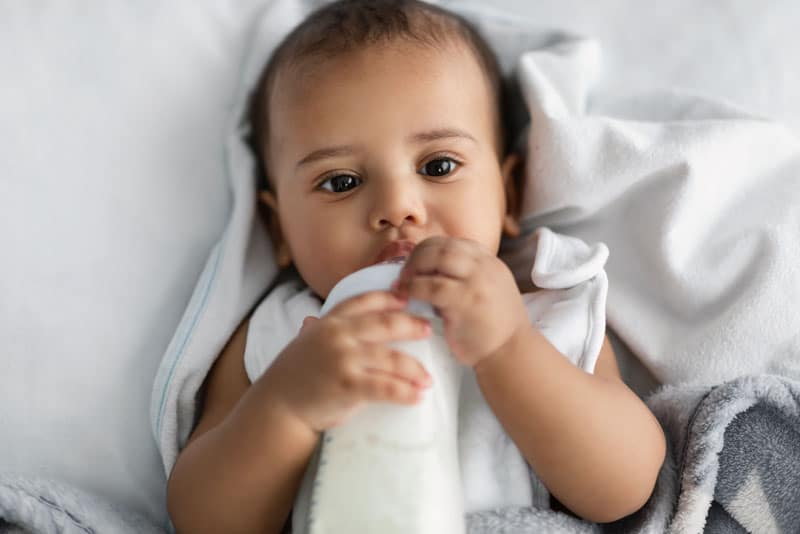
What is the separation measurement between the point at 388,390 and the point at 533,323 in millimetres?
367

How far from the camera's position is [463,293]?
95 centimetres

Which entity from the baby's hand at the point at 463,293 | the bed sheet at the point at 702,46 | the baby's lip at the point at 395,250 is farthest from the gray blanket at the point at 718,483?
the bed sheet at the point at 702,46

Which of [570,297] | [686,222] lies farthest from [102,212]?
[686,222]

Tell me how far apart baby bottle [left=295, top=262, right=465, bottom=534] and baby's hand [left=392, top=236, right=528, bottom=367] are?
4 cm

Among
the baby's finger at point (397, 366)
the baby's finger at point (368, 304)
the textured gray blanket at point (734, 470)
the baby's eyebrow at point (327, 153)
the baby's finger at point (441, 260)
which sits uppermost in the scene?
the baby's finger at point (441, 260)

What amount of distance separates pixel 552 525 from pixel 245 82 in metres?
0.86

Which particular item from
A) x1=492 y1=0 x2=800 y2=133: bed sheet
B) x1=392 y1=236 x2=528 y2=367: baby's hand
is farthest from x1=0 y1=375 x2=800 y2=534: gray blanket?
x1=492 y1=0 x2=800 y2=133: bed sheet

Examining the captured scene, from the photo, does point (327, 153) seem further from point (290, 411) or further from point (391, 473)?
point (391, 473)

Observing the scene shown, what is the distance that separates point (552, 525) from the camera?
1.05 metres

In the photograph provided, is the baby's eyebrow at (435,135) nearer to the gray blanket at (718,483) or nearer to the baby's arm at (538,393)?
the baby's arm at (538,393)

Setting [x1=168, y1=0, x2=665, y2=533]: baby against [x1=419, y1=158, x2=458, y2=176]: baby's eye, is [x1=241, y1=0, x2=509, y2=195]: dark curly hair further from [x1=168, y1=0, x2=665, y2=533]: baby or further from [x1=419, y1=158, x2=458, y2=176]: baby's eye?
[x1=419, y1=158, x2=458, y2=176]: baby's eye

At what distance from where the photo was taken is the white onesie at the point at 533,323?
3.63ft

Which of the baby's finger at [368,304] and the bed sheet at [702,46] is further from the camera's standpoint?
the bed sheet at [702,46]

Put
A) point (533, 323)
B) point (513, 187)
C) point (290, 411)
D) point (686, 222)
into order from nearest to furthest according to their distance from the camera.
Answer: point (290, 411) < point (533, 323) < point (686, 222) < point (513, 187)
